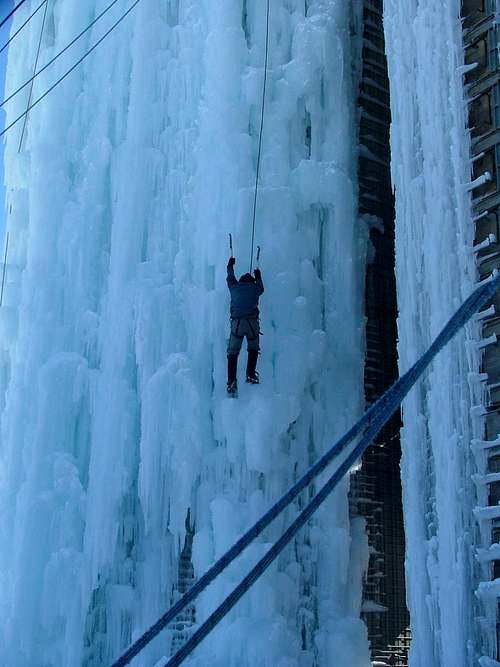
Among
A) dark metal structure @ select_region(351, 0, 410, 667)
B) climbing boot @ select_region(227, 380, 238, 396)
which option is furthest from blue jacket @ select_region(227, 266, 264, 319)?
dark metal structure @ select_region(351, 0, 410, 667)

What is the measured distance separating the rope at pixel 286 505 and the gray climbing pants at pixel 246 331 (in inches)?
198

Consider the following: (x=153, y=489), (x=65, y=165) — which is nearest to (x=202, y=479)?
(x=153, y=489)

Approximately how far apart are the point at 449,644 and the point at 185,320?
14.0ft

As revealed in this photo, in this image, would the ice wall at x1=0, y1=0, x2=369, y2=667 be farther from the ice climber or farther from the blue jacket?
the blue jacket

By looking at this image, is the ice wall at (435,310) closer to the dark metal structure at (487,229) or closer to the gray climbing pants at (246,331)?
the dark metal structure at (487,229)

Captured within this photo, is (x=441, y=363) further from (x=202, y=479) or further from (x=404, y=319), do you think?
(x=202, y=479)

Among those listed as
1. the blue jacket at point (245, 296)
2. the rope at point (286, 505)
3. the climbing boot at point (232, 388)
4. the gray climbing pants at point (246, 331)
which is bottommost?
the rope at point (286, 505)

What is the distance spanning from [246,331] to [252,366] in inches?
14.0

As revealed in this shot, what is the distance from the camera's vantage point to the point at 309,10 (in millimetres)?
11125

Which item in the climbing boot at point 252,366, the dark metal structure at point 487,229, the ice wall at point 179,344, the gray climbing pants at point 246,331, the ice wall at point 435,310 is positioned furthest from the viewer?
the ice wall at point 179,344

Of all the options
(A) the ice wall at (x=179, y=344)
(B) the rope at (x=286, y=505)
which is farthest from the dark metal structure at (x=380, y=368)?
(B) the rope at (x=286, y=505)

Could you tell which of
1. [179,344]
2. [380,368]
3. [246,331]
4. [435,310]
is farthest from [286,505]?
[380,368]

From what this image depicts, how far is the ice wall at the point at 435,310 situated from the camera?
7.69 m

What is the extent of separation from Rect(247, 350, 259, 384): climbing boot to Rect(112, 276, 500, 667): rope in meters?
5.12
